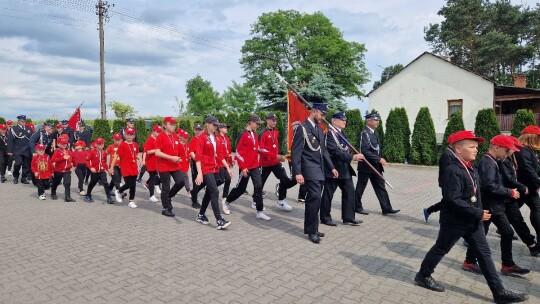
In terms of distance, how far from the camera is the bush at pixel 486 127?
51.4 ft

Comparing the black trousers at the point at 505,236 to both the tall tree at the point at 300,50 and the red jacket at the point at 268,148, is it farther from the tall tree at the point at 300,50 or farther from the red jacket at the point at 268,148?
the tall tree at the point at 300,50

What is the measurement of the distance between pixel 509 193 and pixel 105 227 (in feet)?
20.5

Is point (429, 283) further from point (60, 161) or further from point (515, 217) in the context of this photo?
point (60, 161)

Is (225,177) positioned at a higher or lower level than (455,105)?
lower

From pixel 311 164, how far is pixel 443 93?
29476mm

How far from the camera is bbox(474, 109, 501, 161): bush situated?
15.7 metres

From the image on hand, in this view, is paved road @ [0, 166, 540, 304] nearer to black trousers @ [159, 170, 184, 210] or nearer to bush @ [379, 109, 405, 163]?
black trousers @ [159, 170, 184, 210]

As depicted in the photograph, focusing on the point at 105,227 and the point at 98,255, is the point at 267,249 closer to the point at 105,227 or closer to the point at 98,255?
the point at 98,255

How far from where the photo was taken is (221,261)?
529cm

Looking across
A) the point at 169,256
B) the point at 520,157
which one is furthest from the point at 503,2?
the point at 169,256

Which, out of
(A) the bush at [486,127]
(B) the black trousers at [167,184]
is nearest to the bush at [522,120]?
(A) the bush at [486,127]

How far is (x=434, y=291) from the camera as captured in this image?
170 inches

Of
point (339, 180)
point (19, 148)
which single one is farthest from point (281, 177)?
point (19, 148)

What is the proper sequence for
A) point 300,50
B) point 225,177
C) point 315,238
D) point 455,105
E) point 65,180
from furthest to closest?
point 300,50 < point 455,105 < point 65,180 < point 225,177 < point 315,238
